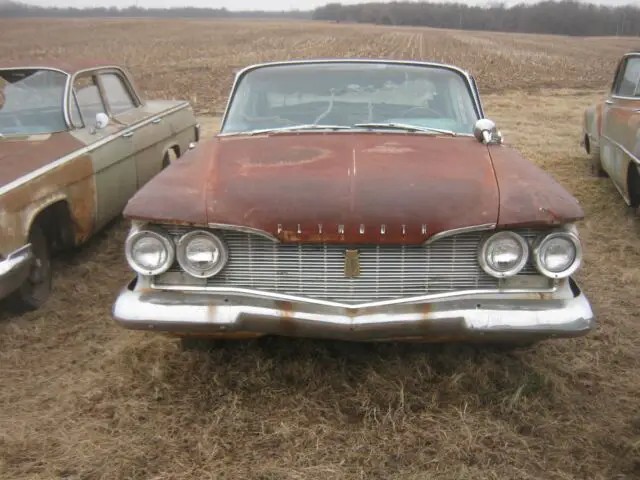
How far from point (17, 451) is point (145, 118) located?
382cm

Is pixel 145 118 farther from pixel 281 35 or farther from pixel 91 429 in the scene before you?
pixel 281 35

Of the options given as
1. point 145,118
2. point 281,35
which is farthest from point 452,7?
point 145,118

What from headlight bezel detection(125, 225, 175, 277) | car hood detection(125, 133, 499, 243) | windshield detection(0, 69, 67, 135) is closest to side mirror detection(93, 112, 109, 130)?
windshield detection(0, 69, 67, 135)

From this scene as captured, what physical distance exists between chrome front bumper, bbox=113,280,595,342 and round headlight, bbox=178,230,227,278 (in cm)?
11

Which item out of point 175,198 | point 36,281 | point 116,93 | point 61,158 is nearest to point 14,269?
point 36,281

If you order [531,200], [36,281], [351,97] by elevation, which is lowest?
[36,281]

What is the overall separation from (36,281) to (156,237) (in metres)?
1.85

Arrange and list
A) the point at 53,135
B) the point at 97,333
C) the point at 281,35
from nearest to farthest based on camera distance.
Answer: the point at 97,333 → the point at 53,135 → the point at 281,35

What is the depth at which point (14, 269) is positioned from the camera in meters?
3.61

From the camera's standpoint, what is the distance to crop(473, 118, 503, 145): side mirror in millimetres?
3420

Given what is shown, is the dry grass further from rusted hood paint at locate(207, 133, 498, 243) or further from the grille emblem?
rusted hood paint at locate(207, 133, 498, 243)

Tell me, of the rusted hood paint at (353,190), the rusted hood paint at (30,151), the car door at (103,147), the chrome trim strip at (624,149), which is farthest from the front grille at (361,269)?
the chrome trim strip at (624,149)

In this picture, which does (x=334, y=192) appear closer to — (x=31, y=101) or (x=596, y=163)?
(x=31, y=101)

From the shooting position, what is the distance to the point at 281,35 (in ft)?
132
